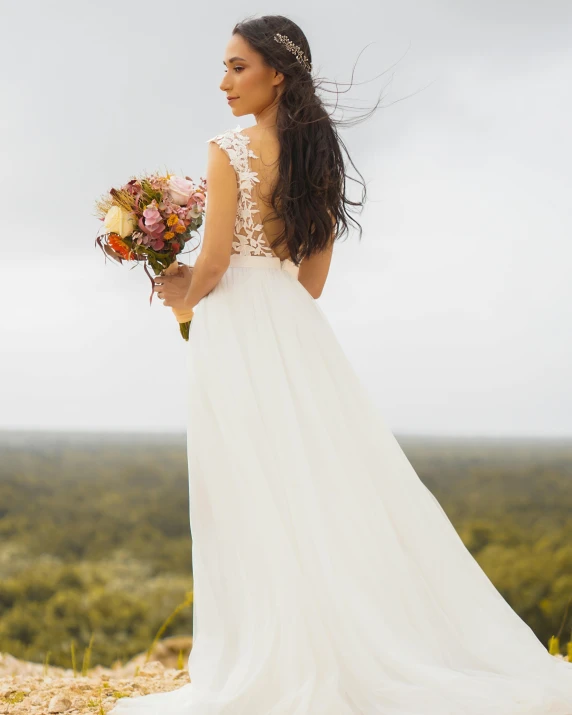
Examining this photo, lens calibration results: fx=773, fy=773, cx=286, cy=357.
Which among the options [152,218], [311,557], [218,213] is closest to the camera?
[311,557]

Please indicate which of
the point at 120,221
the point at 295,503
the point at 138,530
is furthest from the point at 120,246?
the point at 138,530

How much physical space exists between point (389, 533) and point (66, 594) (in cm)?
1223

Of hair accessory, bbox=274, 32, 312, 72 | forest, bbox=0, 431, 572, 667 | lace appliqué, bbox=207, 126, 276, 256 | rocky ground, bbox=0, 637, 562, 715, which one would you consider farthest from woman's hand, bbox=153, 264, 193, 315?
forest, bbox=0, 431, 572, 667

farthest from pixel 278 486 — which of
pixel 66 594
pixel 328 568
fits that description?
pixel 66 594

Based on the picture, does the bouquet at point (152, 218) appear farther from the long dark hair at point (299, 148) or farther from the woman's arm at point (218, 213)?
the long dark hair at point (299, 148)

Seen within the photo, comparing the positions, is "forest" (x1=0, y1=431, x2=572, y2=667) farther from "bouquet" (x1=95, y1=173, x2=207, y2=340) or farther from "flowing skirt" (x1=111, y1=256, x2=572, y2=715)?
"bouquet" (x1=95, y1=173, x2=207, y2=340)

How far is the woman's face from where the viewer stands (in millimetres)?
2547

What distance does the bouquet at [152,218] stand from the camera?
2.56 m

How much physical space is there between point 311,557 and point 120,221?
124cm

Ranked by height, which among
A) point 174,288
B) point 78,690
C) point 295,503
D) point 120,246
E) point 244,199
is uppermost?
point 244,199

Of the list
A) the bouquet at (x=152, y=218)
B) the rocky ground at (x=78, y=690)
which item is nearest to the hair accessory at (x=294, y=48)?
the bouquet at (x=152, y=218)

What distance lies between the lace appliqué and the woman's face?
95 millimetres

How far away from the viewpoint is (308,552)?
90.7 inches

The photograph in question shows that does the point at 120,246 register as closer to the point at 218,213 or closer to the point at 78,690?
the point at 218,213
